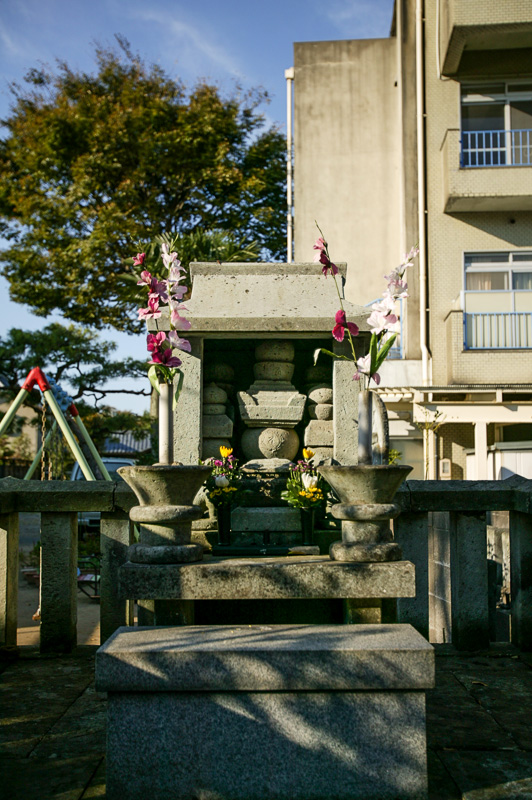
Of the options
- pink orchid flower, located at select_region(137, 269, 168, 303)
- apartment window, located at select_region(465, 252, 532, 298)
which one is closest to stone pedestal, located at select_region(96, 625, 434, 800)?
pink orchid flower, located at select_region(137, 269, 168, 303)

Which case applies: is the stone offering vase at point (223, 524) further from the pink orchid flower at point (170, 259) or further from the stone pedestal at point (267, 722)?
the stone pedestal at point (267, 722)

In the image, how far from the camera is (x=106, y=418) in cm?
1950

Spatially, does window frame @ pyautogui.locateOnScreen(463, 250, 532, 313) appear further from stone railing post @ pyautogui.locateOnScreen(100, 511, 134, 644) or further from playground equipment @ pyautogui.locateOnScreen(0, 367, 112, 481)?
stone railing post @ pyautogui.locateOnScreen(100, 511, 134, 644)

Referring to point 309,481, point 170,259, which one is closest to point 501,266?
point 309,481

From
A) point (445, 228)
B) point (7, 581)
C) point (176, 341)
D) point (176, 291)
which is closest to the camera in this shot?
point (176, 341)

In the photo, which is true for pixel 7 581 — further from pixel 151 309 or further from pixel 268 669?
pixel 268 669

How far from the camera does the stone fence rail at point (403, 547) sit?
14.5ft

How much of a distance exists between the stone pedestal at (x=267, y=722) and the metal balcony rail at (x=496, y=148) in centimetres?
1448

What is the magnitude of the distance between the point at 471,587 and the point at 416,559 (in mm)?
385

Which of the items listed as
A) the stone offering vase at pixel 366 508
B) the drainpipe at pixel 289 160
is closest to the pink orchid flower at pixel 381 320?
the stone offering vase at pixel 366 508

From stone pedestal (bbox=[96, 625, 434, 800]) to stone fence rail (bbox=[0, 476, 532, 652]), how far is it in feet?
6.10

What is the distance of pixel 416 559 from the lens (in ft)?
14.7

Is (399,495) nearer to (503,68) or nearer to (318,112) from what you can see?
(503,68)

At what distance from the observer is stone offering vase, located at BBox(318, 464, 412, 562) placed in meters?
3.13
